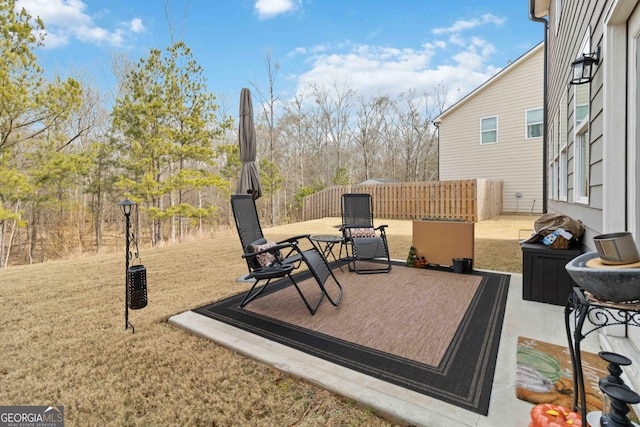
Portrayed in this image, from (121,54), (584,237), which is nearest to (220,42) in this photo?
(121,54)

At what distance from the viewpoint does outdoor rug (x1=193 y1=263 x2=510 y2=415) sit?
6.17 ft

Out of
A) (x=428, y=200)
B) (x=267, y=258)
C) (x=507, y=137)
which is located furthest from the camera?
(x=428, y=200)

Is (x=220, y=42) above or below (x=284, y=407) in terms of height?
above

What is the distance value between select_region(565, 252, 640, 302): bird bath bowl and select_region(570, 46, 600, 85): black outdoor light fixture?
2281mm

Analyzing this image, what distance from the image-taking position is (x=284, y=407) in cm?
167

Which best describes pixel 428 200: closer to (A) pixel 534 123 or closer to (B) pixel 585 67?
(A) pixel 534 123

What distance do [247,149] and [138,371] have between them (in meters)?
3.77

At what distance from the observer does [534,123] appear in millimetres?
11367

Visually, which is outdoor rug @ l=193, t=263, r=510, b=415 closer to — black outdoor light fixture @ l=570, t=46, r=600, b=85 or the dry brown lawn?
the dry brown lawn

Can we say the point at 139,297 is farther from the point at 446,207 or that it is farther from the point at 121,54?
the point at 121,54

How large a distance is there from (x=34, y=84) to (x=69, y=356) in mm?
10143

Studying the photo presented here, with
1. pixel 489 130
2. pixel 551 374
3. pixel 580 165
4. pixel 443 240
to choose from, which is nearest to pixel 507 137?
pixel 489 130

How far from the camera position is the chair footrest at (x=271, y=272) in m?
2.89

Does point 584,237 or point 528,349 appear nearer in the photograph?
point 528,349
